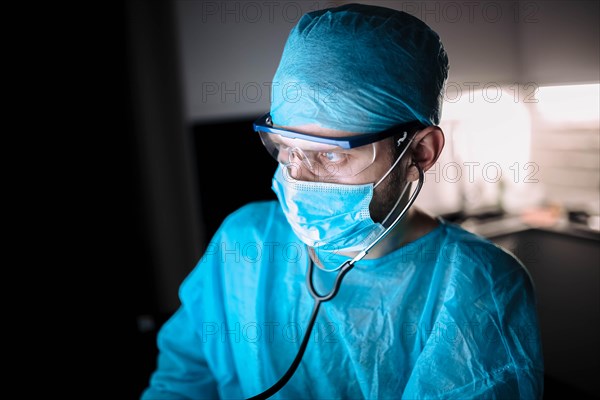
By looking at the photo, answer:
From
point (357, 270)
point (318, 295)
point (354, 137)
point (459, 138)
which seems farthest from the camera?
point (459, 138)

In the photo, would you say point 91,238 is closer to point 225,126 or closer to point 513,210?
point 225,126

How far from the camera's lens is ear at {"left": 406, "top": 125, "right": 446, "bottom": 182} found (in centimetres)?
99

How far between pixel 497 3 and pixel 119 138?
201 cm

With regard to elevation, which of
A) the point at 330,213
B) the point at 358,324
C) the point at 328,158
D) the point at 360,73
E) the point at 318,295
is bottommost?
the point at 358,324

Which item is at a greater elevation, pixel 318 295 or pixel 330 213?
pixel 330 213

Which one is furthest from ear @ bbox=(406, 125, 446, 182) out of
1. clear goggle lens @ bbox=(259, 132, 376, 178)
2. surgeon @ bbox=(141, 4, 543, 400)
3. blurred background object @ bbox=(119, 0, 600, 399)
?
blurred background object @ bbox=(119, 0, 600, 399)

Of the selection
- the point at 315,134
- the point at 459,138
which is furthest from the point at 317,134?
the point at 459,138

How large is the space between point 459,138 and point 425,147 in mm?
958

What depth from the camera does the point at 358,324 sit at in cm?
107

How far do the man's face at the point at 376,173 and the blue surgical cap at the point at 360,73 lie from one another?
3 cm

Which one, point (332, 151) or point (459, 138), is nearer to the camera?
point (332, 151)

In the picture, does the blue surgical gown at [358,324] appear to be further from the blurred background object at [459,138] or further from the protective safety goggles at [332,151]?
the blurred background object at [459,138]

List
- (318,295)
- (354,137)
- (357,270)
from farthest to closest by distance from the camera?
1. (357,270)
2. (318,295)
3. (354,137)

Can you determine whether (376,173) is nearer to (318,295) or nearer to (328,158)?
(328,158)
